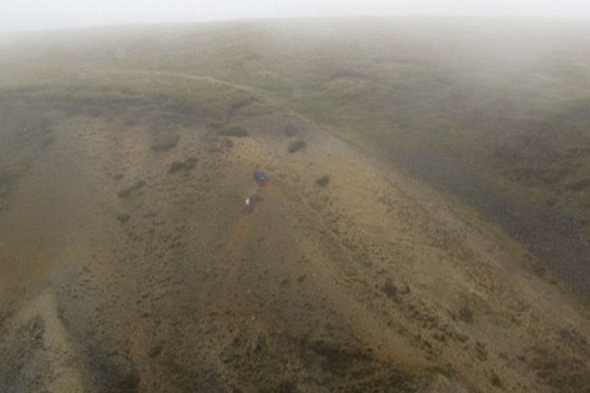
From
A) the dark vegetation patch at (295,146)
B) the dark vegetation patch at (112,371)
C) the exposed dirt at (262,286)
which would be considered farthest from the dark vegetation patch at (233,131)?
the dark vegetation patch at (112,371)

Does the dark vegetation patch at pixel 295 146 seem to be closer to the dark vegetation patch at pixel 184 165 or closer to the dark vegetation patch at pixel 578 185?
the dark vegetation patch at pixel 184 165

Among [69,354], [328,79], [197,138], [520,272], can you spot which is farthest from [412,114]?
[69,354]

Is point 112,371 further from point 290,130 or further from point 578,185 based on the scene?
point 578,185

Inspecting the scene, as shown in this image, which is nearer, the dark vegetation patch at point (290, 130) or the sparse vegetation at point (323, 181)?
the sparse vegetation at point (323, 181)

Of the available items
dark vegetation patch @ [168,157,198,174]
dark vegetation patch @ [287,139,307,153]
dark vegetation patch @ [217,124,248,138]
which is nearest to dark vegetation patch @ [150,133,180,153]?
dark vegetation patch @ [168,157,198,174]

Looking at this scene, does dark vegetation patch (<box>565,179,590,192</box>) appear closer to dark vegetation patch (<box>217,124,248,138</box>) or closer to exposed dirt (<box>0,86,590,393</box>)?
exposed dirt (<box>0,86,590,393</box>)
